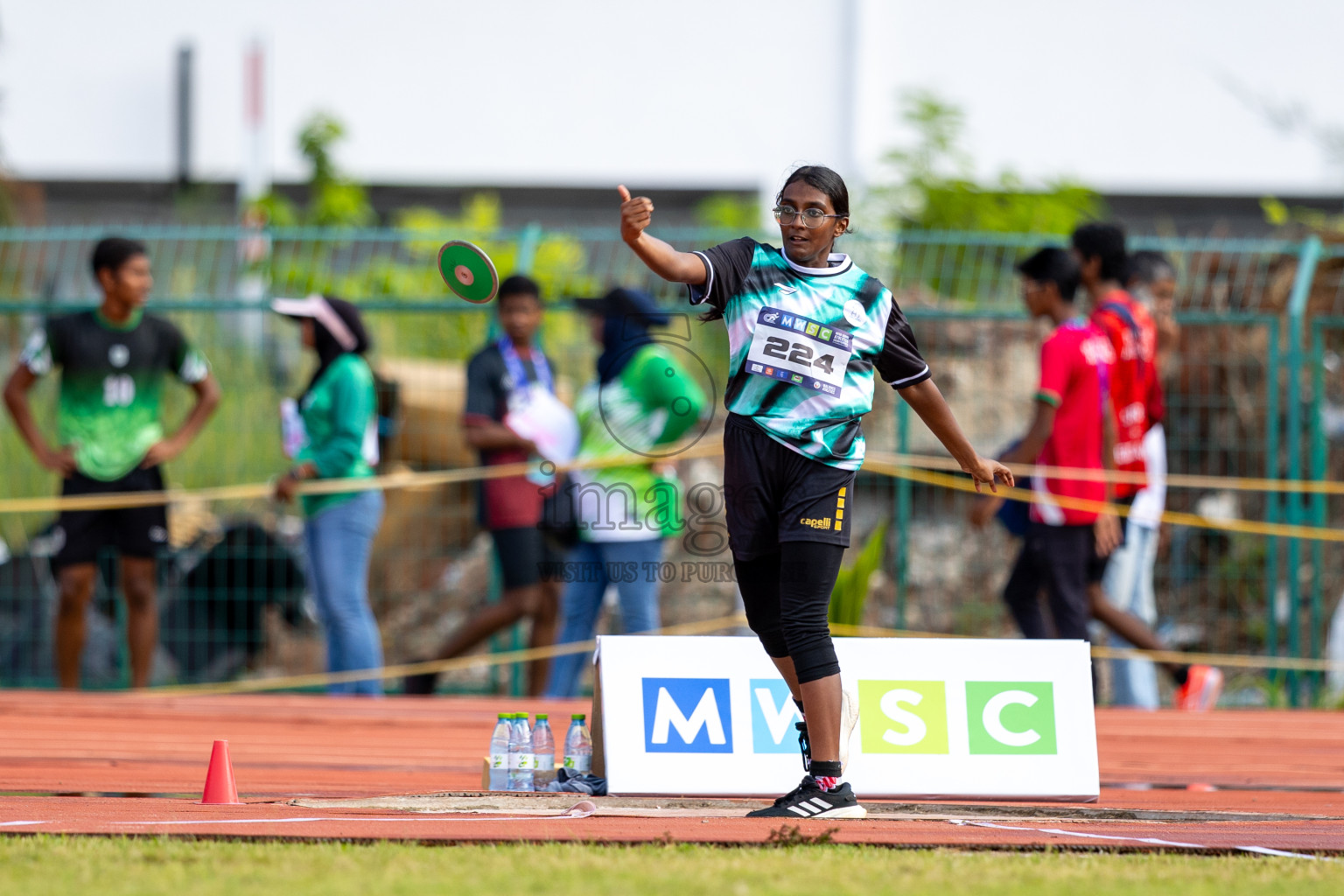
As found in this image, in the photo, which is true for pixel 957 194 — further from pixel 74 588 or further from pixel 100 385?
pixel 74 588

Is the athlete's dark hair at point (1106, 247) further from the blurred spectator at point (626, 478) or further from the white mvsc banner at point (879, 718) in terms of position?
the white mvsc banner at point (879, 718)

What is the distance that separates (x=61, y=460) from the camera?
25.5 ft

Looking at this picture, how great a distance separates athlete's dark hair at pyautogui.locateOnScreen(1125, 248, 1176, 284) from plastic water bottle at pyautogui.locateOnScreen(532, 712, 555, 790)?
13.8 ft

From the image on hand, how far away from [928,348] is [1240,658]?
284 centimetres

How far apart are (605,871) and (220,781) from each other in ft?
5.32

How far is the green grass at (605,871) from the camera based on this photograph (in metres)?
3.02

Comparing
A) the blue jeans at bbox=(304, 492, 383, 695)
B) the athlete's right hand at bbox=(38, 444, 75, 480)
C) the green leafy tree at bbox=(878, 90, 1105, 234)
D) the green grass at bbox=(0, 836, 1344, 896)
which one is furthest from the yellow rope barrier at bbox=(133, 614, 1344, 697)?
the green leafy tree at bbox=(878, 90, 1105, 234)

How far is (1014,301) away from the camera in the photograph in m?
9.62

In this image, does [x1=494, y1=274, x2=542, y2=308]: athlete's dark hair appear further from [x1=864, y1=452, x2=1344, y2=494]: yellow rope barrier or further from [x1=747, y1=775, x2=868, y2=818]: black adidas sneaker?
[x1=747, y1=775, x2=868, y2=818]: black adidas sneaker

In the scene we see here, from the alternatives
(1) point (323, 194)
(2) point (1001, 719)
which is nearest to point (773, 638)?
(2) point (1001, 719)

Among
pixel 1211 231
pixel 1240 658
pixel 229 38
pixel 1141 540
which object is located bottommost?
pixel 1240 658

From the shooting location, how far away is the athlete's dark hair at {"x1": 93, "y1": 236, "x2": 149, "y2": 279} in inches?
307

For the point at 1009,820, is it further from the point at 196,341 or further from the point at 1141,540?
the point at 196,341

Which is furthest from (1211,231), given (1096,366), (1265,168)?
(1096,366)
